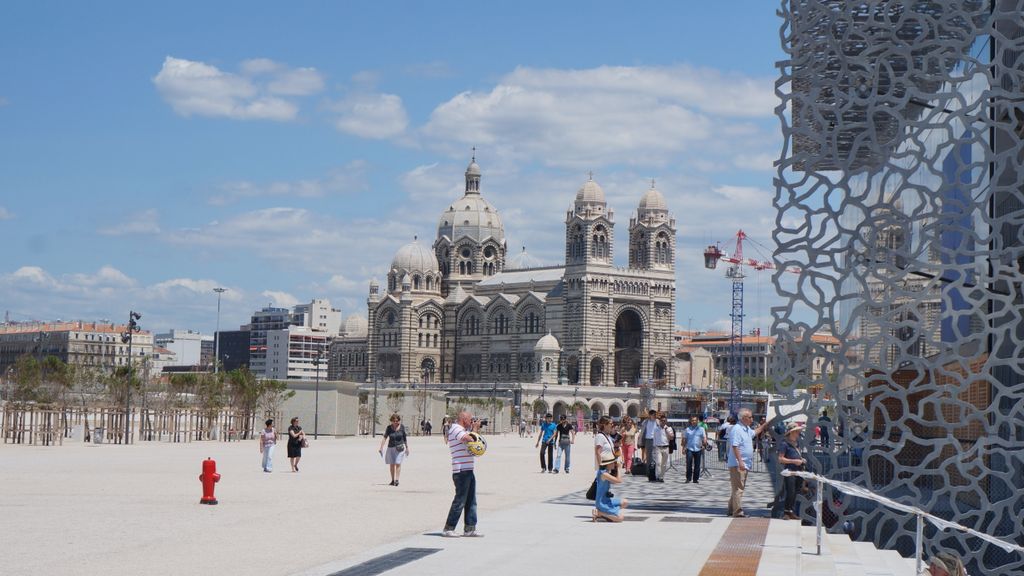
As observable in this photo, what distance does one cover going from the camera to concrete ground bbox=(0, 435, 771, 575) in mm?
13672

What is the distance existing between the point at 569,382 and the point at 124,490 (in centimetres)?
10687

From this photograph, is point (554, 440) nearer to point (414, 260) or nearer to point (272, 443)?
point (272, 443)

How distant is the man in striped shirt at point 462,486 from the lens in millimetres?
15750

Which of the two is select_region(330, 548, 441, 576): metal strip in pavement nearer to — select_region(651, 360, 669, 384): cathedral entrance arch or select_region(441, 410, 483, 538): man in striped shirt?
select_region(441, 410, 483, 538): man in striped shirt

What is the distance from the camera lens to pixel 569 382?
130 metres

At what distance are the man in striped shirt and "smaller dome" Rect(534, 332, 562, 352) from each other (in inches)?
4357

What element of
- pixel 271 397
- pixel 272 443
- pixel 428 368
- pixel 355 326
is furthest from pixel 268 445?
pixel 355 326

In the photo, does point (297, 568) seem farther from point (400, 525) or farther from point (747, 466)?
point (747, 466)

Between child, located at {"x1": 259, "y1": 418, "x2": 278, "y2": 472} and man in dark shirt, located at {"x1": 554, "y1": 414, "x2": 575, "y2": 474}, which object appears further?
man in dark shirt, located at {"x1": 554, "y1": 414, "x2": 575, "y2": 474}

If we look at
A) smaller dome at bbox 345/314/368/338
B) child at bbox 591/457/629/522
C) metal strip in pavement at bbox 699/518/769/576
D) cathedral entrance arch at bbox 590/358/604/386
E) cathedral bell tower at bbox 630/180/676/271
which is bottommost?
metal strip in pavement at bbox 699/518/769/576

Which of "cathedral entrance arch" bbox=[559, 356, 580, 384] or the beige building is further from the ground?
the beige building

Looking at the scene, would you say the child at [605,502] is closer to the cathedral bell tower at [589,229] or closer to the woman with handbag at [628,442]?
the woman with handbag at [628,442]

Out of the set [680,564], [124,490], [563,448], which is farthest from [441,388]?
[680,564]

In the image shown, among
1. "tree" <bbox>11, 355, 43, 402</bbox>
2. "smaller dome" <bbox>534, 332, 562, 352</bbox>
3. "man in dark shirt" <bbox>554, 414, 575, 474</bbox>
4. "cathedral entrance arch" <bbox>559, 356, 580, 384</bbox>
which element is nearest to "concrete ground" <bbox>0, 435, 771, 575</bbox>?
"man in dark shirt" <bbox>554, 414, 575, 474</bbox>
